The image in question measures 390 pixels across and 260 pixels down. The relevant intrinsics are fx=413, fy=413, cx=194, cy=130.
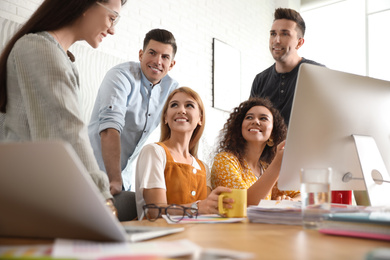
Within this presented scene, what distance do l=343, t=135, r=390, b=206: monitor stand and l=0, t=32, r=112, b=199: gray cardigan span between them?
725 millimetres

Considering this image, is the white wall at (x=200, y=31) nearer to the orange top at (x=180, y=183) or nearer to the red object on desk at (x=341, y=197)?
the orange top at (x=180, y=183)

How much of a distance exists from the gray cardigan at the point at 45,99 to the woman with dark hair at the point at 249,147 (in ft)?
3.45

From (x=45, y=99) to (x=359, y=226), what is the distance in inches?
29.6

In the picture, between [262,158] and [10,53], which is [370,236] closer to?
[10,53]

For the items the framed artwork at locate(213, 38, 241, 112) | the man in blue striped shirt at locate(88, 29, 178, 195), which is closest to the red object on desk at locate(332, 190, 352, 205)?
the man in blue striped shirt at locate(88, 29, 178, 195)

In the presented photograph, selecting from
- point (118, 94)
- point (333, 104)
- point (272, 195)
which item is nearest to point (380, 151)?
point (333, 104)

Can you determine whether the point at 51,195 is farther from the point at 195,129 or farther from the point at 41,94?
the point at 195,129

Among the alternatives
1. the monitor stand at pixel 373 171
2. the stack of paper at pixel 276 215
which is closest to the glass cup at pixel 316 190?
the stack of paper at pixel 276 215

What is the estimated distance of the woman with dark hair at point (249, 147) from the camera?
198 centimetres

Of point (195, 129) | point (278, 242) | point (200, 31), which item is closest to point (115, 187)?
point (195, 129)

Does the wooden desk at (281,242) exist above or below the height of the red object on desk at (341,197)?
below

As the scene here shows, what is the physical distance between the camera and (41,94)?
1.01 metres

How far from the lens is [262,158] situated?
A: 2.22 meters

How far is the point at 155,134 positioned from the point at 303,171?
297cm
